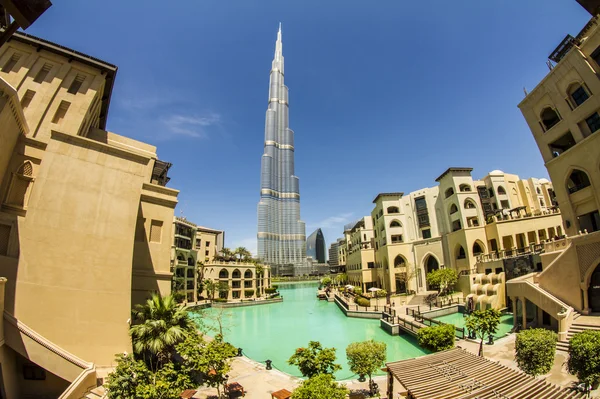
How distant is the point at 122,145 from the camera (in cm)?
2177

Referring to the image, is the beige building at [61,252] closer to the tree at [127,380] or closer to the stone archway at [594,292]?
the tree at [127,380]

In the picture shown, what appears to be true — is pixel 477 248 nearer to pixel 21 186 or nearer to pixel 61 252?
pixel 61 252

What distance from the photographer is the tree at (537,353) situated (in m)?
12.3

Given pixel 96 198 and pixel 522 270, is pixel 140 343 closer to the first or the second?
pixel 96 198

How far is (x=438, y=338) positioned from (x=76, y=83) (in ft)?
95.5

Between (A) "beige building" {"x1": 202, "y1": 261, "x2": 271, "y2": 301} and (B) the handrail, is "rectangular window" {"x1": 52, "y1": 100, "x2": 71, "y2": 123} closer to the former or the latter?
(B) the handrail

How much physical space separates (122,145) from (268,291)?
182 ft

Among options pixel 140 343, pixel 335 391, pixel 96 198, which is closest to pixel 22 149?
pixel 96 198

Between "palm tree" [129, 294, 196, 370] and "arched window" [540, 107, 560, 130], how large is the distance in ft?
113

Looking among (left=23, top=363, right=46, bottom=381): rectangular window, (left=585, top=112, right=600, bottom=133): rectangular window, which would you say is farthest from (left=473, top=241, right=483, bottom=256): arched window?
(left=23, top=363, right=46, bottom=381): rectangular window

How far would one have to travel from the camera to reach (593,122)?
2189cm

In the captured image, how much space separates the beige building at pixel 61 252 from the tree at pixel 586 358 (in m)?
20.3

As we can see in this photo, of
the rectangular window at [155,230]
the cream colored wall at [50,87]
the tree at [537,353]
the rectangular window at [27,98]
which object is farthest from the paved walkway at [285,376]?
the rectangular window at [27,98]

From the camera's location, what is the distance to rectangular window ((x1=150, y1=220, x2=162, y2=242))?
730 inches
